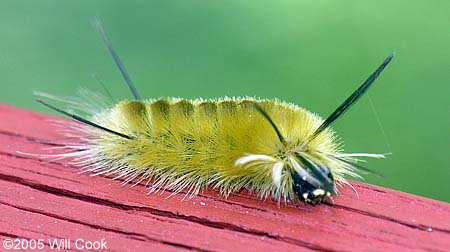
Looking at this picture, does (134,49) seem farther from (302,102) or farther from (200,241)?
(200,241)

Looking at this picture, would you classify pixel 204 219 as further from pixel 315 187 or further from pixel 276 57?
pixel 276 57

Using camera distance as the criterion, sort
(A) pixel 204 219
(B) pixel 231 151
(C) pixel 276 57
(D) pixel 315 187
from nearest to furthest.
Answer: (A) pixel 204 219, (D) pixel 315 187, (B) pixel 231 151, (C) pixel 276 57

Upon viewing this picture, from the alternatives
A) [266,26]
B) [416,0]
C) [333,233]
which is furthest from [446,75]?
[333,233]

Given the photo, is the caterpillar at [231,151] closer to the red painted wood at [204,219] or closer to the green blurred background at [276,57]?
the red painted wood at [204,219]

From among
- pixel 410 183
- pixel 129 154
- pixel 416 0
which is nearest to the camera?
pixel 129 154

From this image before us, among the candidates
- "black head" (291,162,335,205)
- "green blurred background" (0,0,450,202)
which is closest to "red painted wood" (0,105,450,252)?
"black head" (291,162,335,205)

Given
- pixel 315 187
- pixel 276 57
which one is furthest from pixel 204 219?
pixel 276 57
